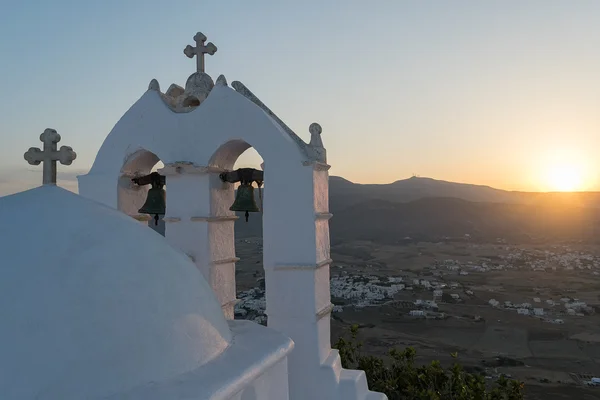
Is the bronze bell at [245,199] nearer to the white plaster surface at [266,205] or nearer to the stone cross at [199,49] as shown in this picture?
the white plaster surface at [266,205]

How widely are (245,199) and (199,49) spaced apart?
1.80m

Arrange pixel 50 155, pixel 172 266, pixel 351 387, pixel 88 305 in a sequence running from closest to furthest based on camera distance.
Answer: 1. pixel 88 305
2. pixel 172 266
3. pixel 50 155
4. pixel 351 387

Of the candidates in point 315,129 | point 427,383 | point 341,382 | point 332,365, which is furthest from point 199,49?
point 427,383

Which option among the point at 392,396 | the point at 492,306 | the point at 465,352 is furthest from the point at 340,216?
the point at 392,396

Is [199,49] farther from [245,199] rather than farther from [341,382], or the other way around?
[341,382]

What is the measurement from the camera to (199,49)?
532 cm

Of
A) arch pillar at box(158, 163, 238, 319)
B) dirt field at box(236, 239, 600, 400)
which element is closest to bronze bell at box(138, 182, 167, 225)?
arch pillar at box(158, 163, 238, 319)

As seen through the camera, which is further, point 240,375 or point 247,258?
point 247,258

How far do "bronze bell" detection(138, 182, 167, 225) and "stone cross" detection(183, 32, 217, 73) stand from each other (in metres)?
1.53

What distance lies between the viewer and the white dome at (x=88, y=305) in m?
2.41

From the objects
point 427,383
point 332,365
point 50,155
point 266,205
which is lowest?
point 427,383

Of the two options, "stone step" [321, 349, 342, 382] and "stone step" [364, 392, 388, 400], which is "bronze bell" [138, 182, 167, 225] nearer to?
"stone step" [321, 349, 342, 382]

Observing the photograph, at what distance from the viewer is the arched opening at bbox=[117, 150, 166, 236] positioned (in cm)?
552

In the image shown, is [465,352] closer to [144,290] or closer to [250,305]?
[250,305]
